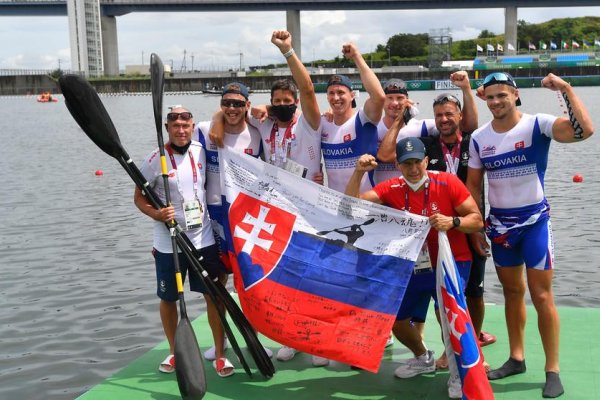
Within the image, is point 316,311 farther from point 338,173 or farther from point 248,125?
point 248,125

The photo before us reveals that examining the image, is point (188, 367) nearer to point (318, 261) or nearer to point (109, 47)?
point (318, 261)

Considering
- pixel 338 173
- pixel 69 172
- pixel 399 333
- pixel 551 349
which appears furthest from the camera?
pixel 69 172

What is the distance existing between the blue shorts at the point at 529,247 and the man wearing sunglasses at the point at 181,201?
91.6 inches

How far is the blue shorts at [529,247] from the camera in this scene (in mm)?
4973

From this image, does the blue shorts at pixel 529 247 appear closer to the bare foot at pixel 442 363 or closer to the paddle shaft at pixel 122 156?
the bare foot at pixel 442 363

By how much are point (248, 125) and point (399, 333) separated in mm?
2150

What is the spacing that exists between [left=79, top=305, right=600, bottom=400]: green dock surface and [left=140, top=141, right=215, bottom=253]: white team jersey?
1.14 m

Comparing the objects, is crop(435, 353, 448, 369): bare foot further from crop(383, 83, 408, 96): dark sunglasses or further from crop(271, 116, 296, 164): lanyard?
crop(383, 83, 408, 96): dark sunglasses

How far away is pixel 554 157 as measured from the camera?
23.5m

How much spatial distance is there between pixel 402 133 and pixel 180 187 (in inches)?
74.0

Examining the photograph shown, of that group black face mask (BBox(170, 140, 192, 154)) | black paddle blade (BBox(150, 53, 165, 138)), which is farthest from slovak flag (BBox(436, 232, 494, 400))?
black paddle blade (BBox(150, 53, 165, 138))

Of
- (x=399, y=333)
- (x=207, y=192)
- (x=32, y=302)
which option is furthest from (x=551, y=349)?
(x=32, y=302)

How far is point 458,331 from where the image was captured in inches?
186

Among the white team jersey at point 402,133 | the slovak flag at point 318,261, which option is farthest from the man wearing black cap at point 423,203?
the white team jersey at point 402,133
